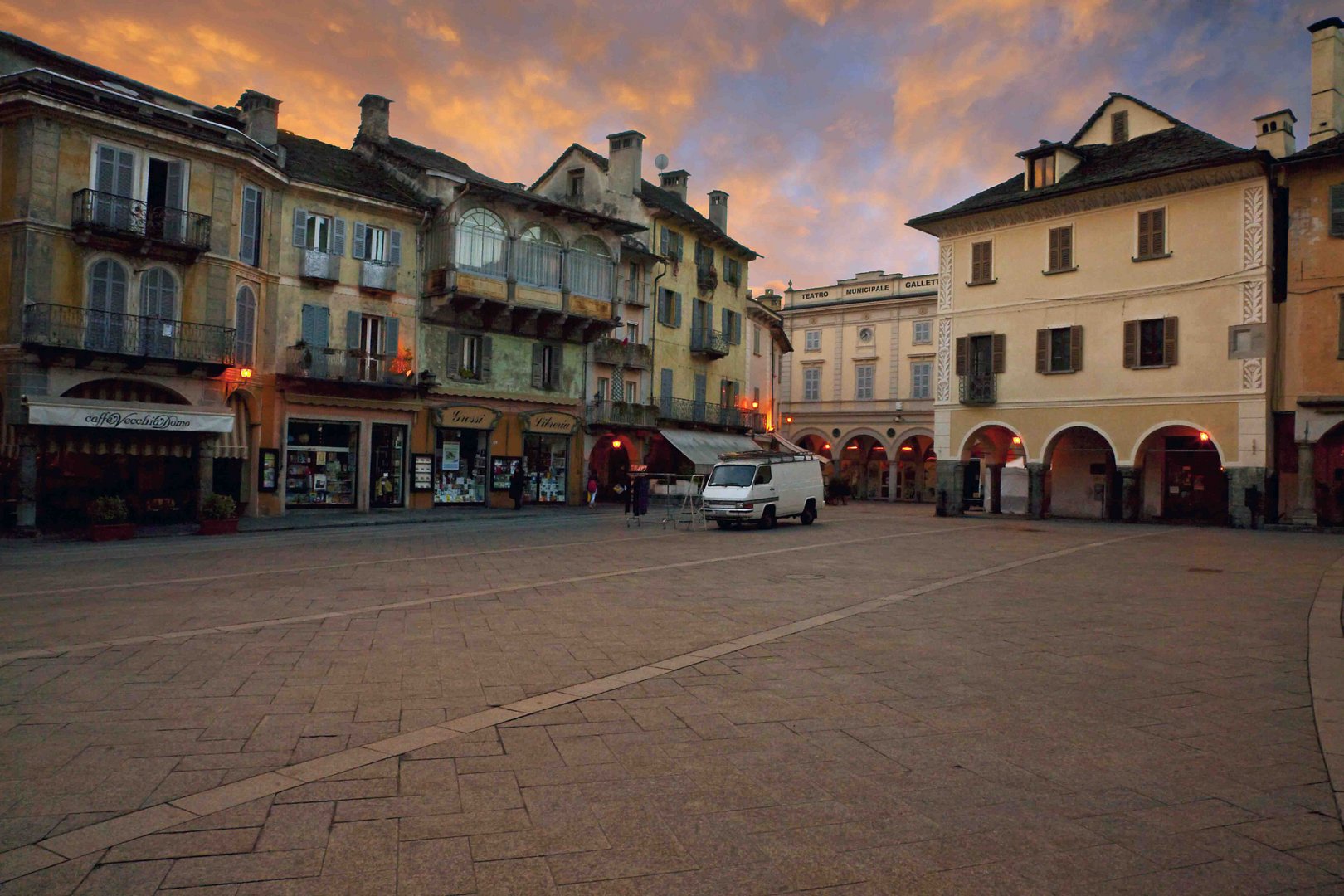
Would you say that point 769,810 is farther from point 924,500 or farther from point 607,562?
point 924,500

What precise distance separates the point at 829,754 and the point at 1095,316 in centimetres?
2948

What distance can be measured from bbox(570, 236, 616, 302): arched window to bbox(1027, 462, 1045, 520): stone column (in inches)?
684

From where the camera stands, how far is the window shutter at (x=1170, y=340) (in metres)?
28.7

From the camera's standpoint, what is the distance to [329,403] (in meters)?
27.9

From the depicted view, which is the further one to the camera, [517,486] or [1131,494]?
[517,486]

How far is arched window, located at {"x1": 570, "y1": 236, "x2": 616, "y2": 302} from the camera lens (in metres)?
34.8

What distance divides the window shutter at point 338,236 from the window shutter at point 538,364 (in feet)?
27.1

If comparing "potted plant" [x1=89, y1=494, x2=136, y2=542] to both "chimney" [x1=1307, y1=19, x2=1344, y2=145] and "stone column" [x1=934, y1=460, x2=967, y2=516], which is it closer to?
"stone column" [x1=934, y1=460, x2=967, y2=516]

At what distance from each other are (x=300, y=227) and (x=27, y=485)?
419 inches

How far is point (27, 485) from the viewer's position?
2041cm

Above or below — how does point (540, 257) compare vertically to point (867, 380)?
above

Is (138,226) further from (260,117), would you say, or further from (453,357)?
(453,357)

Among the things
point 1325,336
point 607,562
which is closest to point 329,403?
point 607,562

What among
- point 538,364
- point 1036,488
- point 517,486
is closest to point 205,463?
point 517,486
